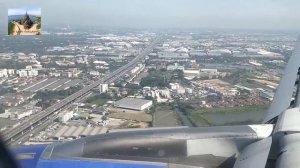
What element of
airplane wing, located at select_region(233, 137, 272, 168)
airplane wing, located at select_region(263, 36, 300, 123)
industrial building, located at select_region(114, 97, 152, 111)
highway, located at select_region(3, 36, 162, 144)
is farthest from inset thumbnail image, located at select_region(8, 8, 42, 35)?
industrial building, located at select_region(114, 97, 152, 111)

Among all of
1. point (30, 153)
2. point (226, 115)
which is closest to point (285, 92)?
point (30, 153)

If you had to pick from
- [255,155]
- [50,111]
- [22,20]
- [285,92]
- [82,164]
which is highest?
[22,20]

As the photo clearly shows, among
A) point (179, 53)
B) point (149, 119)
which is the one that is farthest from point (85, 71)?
point (179, 53)

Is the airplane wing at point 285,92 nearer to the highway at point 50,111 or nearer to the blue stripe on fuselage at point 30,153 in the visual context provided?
the blue stripe on fuselage at point 30,153

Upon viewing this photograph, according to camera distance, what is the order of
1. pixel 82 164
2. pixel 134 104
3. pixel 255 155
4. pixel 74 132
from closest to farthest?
pixel 255 155 → pixel 82 164 → pixel 74 132 → pixel 134 104

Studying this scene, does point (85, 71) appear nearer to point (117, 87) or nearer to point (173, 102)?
point (117, 87)

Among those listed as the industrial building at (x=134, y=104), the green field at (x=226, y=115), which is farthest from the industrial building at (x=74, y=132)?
the green field at (x=226, y=115)

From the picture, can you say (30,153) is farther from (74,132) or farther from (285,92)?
(74,132)
